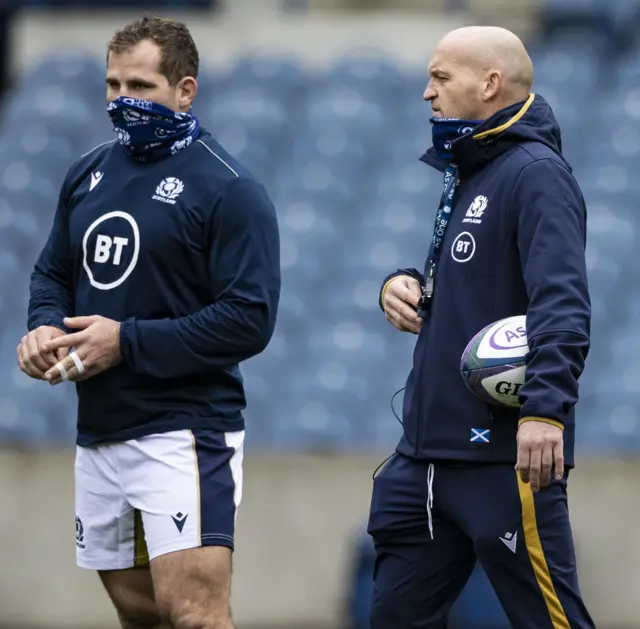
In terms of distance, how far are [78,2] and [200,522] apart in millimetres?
10872

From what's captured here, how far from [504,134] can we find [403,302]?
1.82 ft

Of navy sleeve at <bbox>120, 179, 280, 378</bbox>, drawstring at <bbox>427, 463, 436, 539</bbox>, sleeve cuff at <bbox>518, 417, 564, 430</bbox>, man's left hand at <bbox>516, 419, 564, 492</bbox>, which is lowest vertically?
drawstring at <bbox>427, 463, 436, 539</bbox>

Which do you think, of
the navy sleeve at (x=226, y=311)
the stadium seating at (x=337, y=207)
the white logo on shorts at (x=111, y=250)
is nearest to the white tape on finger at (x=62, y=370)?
the navy sleeve at (x=226, y=311)

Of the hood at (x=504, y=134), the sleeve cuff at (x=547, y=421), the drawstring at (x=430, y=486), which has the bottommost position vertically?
the drawstring at (x=430, y=486)

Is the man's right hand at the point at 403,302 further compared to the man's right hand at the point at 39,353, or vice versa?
the man's right hand at the point at 39,353

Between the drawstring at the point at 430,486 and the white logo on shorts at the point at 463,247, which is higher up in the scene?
the white logo on shorts at the point at 463,247

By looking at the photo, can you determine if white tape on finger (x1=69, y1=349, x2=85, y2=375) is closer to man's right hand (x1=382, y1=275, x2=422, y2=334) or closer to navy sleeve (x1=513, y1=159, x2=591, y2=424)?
man's right hand (x1=382, y1=275, x2=422, y2=334)

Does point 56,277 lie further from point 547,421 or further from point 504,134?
point 547,421

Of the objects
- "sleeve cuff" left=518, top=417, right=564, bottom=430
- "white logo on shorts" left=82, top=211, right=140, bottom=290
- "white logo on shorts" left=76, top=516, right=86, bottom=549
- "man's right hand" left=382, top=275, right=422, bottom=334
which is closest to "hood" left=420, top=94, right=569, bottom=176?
"man's right hand" left=382, top=275, right=422, bottom=334

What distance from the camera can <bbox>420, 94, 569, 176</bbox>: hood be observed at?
4387 millimetres

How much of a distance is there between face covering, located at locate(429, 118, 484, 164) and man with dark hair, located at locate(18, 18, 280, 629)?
573mm

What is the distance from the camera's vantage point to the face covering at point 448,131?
14.5ft

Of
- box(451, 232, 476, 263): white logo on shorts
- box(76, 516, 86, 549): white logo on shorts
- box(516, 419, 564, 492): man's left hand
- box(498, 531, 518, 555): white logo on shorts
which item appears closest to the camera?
box(516, 419, 564, 492): man's left hand

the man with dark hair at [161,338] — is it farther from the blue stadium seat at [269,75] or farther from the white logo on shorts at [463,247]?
the blue stadium seat at [269,75]
